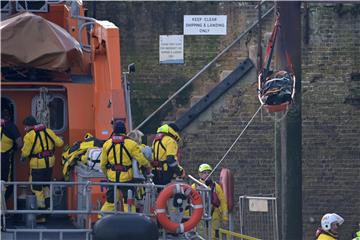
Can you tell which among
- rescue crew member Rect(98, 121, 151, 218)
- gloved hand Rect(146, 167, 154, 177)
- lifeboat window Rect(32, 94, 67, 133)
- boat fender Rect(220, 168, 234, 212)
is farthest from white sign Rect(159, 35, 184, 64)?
rescue crew member Rect(98, 121, 151, 218)

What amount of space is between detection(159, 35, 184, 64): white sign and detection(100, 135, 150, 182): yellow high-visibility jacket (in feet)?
37.6

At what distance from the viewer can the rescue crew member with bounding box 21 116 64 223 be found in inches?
544

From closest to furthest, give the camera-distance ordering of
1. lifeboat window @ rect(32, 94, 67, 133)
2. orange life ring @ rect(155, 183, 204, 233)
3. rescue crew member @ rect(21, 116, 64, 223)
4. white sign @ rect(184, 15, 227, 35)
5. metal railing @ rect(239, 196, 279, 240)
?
orange life ring @ rect(155, 183, 204, 233), rescue crew member @ rect(21, 116, 64, 223), lifeboat window @ rect(32, 94, 67, 133), metal railing @ rect(239, 196, 279, 240), white sign @ rect(184, 15, 227, 35)

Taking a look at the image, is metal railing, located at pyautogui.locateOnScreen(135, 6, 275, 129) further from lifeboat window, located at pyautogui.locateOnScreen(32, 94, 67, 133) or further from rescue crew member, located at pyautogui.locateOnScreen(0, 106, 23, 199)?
rescue crew member, located at pyautogui.locateOnScreen(0, 106, 23, 199)

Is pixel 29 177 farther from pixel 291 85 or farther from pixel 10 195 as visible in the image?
pixel 291 85

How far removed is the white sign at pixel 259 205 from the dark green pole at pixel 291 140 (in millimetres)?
1785

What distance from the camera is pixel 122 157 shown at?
1325 centimetres

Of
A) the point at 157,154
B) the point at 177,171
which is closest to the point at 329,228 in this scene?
the point at 177,171

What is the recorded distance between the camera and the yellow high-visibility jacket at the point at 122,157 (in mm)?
13234

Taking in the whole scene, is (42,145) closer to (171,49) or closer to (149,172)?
(149,172)

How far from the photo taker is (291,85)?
17.6 m

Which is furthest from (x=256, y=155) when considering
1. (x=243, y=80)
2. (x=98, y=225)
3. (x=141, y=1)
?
(x=98, y=225)

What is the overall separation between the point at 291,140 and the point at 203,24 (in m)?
6.95

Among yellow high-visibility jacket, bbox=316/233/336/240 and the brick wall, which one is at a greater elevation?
the brick wall
